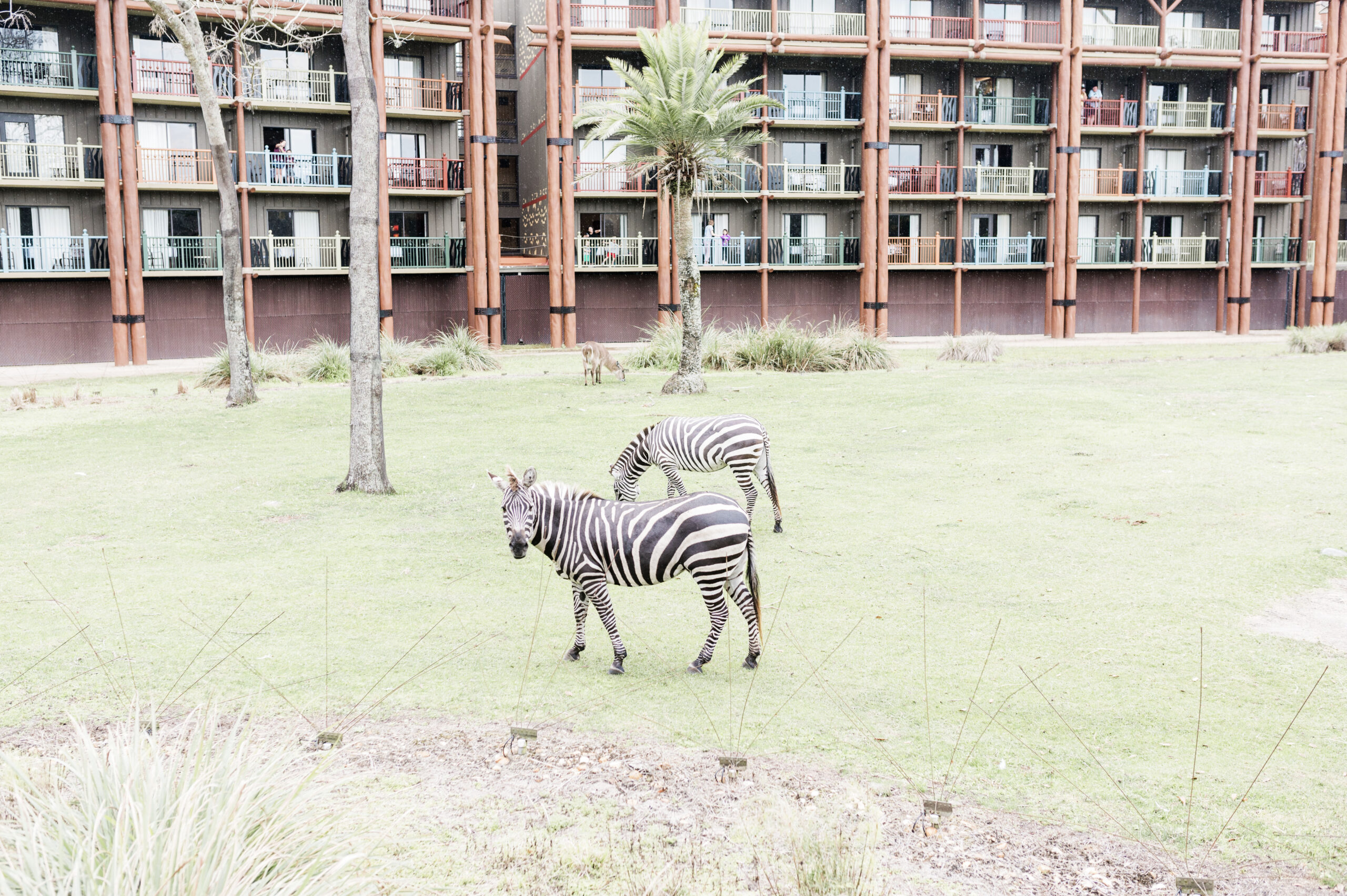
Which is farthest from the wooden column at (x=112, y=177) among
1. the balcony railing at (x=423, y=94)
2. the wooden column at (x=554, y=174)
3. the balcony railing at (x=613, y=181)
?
the balcony railing at (x=613, y=181)

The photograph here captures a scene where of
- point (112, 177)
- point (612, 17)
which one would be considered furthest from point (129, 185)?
point (612, 17)

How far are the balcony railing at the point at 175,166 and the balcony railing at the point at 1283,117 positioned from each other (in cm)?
4035

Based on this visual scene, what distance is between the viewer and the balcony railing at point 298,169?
35750 millimetres

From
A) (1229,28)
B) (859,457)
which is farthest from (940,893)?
(1229,28)

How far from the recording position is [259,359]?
25359 millimetres

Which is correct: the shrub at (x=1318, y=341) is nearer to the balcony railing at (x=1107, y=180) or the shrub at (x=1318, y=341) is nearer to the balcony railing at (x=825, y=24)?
the balcony railing at (x=1107, y=180)

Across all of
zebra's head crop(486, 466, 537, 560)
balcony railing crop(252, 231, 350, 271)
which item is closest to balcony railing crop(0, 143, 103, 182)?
balcony railing crop(252, 231, 350, 271)

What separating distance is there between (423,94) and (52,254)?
43.1 ft

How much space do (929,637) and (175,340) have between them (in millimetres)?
34578

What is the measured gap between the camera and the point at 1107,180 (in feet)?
146

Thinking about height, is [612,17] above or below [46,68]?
above

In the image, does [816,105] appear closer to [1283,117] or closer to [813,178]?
[813,178]

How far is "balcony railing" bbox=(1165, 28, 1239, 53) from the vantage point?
143 feet

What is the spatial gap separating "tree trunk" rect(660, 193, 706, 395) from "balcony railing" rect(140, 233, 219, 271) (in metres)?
18.5
